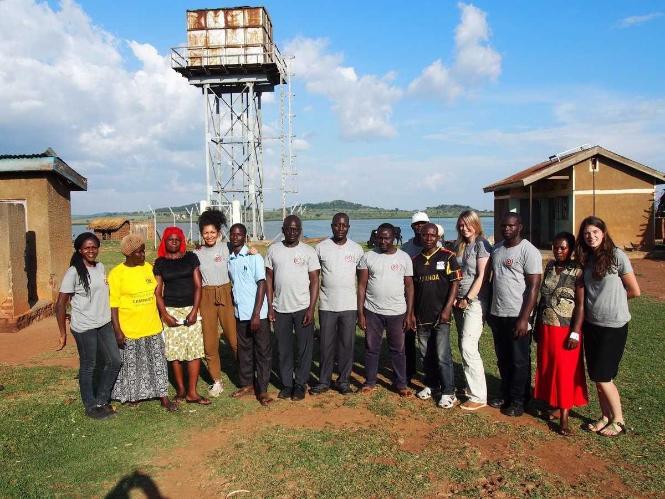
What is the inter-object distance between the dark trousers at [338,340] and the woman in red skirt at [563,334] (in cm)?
187

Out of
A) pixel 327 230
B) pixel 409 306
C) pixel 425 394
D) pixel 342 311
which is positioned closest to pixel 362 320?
pixel 342 311

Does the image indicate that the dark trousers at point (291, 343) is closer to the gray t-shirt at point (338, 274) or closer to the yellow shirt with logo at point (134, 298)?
the gray t-shirt at point (338, 274)

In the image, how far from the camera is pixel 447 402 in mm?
5258

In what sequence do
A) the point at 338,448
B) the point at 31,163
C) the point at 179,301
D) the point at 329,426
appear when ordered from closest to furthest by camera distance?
the point at 338,448
the point at 329,426
the point at 179,301
the point at 31,163

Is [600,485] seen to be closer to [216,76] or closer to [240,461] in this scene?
[240,461]

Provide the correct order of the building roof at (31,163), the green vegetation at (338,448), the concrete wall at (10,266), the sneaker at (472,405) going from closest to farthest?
the green vegetation at (338,448)
the sneaker at (472,405)
the concrete wall at (10,266)
the building roof at (31,163)

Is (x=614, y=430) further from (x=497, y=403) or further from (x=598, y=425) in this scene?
(x=497, y=403)

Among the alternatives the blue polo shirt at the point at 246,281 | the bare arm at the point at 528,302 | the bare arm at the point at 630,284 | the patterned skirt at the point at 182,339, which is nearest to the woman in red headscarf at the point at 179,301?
the patterned skirt at the point at 182,339

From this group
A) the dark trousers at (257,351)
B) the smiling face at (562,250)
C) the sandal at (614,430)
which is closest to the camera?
the sandal at (614,430)

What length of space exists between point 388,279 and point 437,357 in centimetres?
92

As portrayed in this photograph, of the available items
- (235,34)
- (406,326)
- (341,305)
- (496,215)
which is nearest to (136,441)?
(341,305)

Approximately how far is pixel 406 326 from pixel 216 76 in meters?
22.2

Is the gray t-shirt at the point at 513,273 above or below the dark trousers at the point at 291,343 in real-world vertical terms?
above

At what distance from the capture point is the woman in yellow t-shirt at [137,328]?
16.7ft
